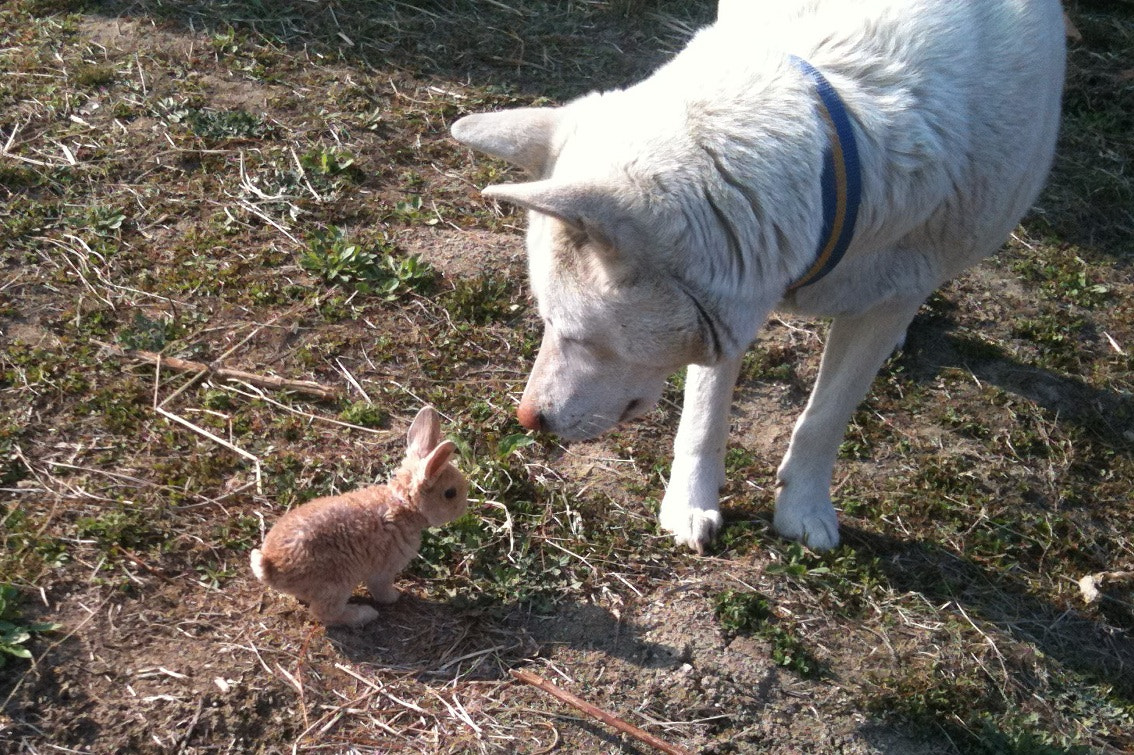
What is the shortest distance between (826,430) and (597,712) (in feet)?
4.91

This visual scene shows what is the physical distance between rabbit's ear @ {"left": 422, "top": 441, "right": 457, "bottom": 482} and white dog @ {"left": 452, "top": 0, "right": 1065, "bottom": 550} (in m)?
0.36

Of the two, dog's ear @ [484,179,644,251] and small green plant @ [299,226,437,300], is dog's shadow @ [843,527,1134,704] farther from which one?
small green plant @ [299,226,437,300]

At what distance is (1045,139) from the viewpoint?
12.4ft

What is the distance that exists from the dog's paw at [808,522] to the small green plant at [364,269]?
1935 millimetres

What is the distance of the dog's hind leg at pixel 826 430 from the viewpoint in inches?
154

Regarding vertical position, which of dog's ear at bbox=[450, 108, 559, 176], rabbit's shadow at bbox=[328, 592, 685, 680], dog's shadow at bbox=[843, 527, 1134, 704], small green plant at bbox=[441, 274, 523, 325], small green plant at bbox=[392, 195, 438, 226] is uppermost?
dog's ear at bbox=[450, 108, 559, 176]

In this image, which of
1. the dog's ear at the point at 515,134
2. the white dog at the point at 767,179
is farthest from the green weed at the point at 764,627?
the dog's ear at the point at 515,134

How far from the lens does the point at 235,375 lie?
4242 millimetres

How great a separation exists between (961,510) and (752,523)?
0.96 metres

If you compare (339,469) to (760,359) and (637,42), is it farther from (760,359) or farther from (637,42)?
(637,42)

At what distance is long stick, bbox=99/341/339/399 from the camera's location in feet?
13.9

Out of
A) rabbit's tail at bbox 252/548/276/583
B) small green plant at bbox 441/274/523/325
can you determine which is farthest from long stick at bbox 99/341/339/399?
rabbit's tail at bbox 252/548/276/583

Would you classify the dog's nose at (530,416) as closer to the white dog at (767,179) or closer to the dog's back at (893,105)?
the white dog at (767,179)

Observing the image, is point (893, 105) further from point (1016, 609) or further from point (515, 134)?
point (1016, 609)
